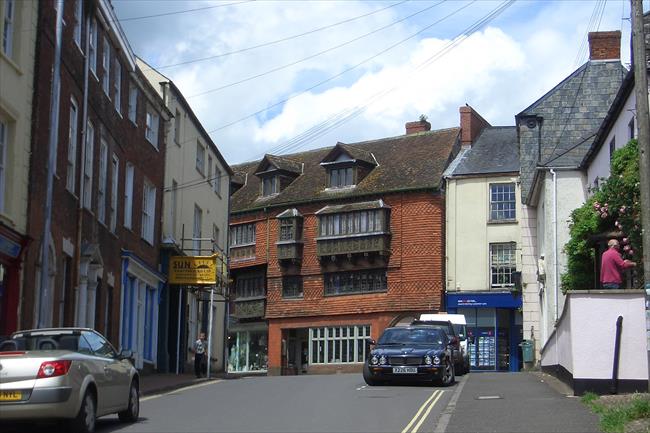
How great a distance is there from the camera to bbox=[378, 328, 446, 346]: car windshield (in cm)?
2388

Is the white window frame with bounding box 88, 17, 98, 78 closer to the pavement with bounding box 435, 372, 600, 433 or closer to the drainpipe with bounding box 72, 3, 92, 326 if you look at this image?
the drainpipe with bounding box 72, 3, 92, 326

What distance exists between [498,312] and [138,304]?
24.2 m

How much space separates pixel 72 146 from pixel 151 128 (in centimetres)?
990

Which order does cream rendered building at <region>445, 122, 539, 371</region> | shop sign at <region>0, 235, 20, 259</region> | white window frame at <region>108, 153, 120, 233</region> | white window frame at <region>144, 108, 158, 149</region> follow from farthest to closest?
cream rendered building at <region>445, 122, 539, 371</region> < white window frame at <region>144, 108, 158, 149</region> < white window frame at <region>108, 153, 120, 233</region> < shop sign at <region>0, 235, 20, 259</region>

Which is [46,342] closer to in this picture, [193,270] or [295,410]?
[295,410]

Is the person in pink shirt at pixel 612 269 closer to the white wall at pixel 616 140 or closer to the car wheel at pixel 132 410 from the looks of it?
the white wall at pixel 616 140

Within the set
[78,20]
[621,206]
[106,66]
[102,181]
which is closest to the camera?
[621,206]

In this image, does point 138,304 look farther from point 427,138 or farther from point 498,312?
point 427,138

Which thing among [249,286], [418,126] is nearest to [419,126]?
[418,126]

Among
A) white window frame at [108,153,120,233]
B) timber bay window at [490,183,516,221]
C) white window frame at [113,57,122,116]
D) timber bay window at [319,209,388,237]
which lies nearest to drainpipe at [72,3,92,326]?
white window frame at [108,153,120,233]

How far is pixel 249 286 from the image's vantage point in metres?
61.0

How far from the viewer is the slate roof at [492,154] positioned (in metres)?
52.7

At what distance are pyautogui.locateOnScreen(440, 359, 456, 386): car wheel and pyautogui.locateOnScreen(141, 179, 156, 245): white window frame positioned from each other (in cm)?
1341

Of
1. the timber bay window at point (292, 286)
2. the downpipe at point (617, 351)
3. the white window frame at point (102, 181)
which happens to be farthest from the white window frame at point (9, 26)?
the timber bay window at point (292, 286)
